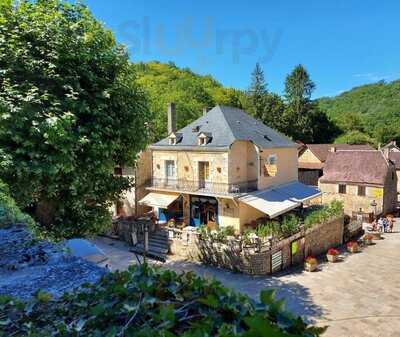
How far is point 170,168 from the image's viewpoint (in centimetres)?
2792

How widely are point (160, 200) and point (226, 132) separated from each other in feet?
25.0

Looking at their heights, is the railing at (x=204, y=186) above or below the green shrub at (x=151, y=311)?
below

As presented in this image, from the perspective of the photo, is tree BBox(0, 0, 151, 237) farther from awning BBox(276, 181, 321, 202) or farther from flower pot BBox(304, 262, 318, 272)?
Answer: awning BBox(276, 181, 321, 202)

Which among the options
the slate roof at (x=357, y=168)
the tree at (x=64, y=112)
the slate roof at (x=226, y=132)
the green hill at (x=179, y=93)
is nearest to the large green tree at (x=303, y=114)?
the green hill at (x=179, y=93)

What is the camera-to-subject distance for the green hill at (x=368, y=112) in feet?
223

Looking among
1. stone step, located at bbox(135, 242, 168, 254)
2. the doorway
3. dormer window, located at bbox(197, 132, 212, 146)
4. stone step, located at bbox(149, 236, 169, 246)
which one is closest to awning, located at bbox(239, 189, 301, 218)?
the doorway

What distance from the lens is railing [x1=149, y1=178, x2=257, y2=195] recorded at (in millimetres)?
24194

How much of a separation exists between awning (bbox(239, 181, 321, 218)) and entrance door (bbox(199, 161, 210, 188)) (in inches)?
137

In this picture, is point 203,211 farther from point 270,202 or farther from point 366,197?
point 366,197

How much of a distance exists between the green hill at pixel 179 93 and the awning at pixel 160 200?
12250mm

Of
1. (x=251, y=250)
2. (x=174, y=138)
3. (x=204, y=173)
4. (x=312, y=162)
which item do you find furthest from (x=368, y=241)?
(x=312, y=162)

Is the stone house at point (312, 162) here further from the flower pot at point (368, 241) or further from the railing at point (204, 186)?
the railing at point (204, 186)

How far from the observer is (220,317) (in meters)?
2.51

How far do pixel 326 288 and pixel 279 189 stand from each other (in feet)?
36.6
